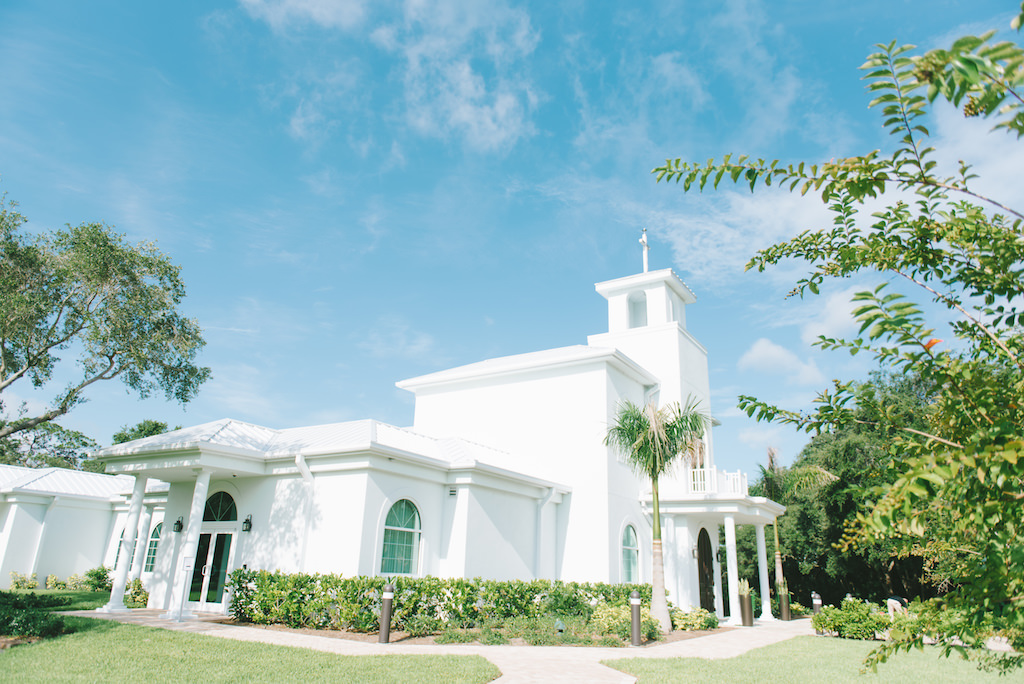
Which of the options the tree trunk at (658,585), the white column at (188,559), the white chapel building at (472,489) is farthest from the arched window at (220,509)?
the tree trunk at (658,585)

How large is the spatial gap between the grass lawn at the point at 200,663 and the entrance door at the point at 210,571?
191 inches

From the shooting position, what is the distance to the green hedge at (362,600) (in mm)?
12359

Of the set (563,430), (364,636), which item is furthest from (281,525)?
(563,430)

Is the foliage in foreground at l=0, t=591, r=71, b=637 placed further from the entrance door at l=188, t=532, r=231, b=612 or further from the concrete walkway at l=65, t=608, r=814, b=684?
the entrance door at l=188, t=532, r=231, b=612

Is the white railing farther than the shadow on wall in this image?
Yes

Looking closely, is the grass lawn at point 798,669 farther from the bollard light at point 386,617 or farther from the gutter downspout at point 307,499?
the gutter downspout at point 307,499

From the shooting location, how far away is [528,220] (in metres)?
17.8

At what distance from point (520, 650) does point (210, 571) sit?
28.8 feet

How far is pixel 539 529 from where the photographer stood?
58.2 feet

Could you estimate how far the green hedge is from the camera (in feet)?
40.5

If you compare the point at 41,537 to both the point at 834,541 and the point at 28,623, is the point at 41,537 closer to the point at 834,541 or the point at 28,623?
the point at 28,623

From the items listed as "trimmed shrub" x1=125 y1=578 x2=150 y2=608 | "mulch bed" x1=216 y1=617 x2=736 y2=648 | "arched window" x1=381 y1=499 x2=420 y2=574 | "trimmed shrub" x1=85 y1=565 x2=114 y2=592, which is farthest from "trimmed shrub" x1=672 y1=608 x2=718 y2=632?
A: "trimmed shrub" x1=85 y1=565 x2=114 y2=592

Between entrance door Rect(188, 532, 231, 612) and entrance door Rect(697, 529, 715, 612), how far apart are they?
1443 centimetres

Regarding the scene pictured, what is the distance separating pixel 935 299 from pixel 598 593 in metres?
14.6
